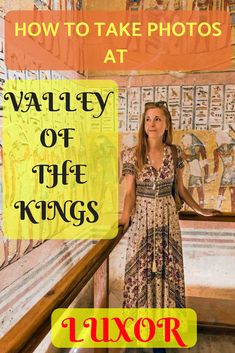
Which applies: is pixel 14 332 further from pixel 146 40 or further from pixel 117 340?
pixel 146 40

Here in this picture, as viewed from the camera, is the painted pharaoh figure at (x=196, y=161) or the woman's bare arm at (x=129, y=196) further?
the painted pharaoh figure at (x=196, y=161)

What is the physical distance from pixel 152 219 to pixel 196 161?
1.14 m

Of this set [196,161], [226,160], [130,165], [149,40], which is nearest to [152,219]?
[130,165]

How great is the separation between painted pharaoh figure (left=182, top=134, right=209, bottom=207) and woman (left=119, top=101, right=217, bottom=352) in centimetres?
92

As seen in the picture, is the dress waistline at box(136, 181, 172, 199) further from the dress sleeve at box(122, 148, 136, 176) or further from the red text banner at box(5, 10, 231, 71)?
the red text banner at box(5, 10, 231, 71)

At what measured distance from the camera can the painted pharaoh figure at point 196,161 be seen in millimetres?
3252

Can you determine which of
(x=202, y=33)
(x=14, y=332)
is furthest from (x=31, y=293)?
(x=202, y=33)

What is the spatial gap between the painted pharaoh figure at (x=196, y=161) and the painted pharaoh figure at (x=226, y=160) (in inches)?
4.0

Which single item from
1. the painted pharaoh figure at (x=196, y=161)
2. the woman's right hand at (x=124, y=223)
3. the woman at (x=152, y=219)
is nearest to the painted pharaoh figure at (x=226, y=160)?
the painted pharaoh figure at (x=196, y=161)

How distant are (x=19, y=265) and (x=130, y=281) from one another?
2.43 ft

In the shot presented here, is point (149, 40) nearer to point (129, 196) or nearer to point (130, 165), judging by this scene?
point (130, 165)

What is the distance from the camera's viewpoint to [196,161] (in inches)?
128

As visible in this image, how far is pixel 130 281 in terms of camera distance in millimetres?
2355

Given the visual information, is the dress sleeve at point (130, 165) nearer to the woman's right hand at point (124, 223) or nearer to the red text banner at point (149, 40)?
the woman's right hand at point (124, 223)
